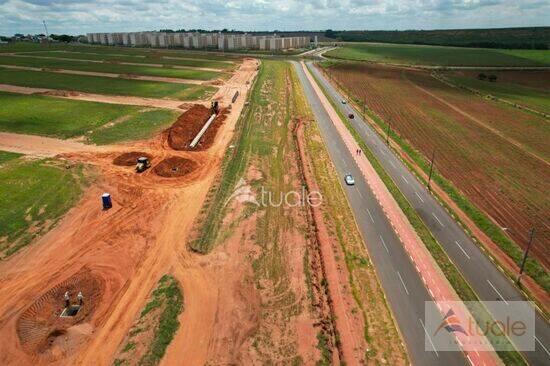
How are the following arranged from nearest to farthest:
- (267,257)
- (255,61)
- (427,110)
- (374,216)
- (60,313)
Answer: (60,313) → (267,257) → (374,216) → (427,110) → (255,61)

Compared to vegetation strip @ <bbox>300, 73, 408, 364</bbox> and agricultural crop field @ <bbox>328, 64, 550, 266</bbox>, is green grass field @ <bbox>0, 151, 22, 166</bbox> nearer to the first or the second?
vegetation strip @ <bbox>300, 73, 408, 364</bbox>

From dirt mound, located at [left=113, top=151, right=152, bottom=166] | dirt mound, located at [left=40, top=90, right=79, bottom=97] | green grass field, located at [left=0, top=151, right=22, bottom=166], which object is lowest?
dirt mound, located at [left=113, top=151, right=152, bottom=166]

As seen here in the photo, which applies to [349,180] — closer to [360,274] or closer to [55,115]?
[360,274]

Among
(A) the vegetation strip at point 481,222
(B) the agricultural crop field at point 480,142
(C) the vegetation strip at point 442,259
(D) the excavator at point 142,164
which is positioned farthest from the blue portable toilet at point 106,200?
(B) the agricultural crop field at point 480,142

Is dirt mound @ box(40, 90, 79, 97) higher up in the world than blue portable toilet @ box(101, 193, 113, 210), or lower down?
higher up

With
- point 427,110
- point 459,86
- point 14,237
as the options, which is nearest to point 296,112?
point 427,110

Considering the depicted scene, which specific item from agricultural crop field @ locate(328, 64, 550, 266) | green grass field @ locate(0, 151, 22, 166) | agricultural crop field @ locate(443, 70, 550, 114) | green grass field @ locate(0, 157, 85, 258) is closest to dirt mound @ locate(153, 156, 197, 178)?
green grass field @ locate(0, 157, 85, 258)

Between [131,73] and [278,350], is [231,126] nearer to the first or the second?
[278,350]
